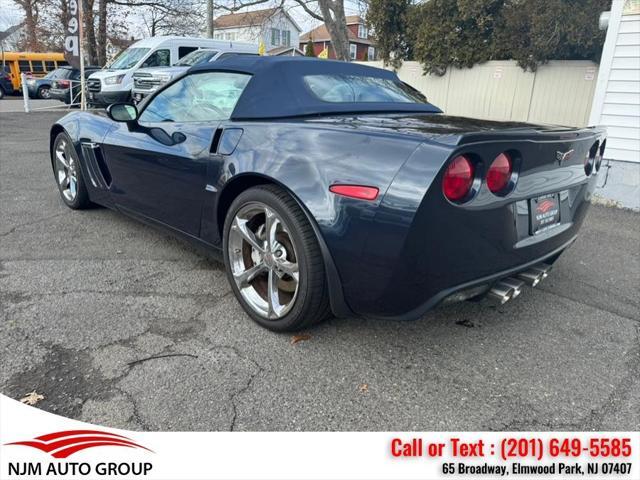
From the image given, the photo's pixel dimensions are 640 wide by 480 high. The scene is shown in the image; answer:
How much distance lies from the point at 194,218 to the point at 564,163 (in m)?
2.06

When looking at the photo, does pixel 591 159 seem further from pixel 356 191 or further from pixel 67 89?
pixel 67 89

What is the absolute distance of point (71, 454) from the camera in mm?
1850

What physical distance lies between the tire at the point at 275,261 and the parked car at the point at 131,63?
12827 millimetres

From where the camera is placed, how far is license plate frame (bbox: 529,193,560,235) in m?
2.34

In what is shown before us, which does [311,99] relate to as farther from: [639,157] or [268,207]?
[639,157]

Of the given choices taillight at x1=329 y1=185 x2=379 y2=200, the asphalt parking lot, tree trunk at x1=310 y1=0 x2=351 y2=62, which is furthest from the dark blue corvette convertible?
tree trunk at x1=310 y1=0 x2=351 y2=62

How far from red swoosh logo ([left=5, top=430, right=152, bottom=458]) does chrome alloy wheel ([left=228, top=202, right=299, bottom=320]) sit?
94 centimetres

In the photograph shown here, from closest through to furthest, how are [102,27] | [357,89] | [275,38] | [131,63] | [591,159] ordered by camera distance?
[591,159]
[357,89]
[131,63]
[102,27]
[275,38]

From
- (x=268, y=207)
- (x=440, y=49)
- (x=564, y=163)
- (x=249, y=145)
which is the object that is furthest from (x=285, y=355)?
(x=440, y=49)

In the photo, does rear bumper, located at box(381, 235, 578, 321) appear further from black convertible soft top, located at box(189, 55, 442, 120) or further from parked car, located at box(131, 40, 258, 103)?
parked car, located at box(131, 40, 258, 103)

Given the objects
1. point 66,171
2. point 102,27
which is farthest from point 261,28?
point 66,171

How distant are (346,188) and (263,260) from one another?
2.42ft

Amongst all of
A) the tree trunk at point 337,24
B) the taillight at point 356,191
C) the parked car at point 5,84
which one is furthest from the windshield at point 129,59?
the taillight at point 356,191

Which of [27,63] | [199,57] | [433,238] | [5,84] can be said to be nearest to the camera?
[433,238]
